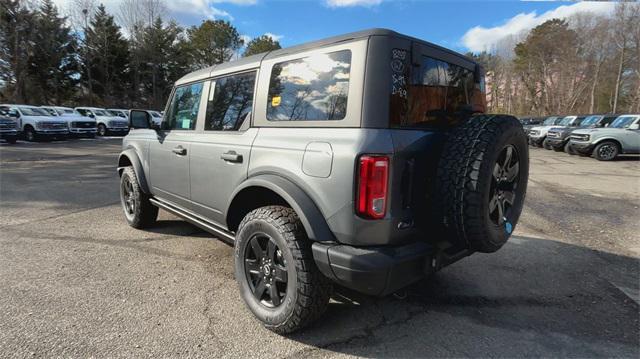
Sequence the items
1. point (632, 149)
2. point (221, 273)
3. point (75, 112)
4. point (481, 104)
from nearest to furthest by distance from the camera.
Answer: point (481, 104) → point (221, 273) → point (632, 149) → point (75, 112)

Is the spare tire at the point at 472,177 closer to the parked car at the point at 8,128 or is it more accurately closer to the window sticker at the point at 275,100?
the window sticker at the point at 275,100

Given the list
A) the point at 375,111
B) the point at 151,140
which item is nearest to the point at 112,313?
the point at 151,140

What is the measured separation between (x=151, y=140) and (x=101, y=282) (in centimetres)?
174

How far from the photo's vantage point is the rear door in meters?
2.90

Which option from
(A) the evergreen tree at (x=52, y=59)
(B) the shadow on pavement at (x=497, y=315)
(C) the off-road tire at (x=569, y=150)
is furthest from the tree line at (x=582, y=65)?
(A) the evergreen tree at (x=52, y=59)

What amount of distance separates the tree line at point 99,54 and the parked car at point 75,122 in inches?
613

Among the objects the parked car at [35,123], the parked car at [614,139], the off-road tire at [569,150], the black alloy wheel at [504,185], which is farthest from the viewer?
the parked car at [35,123]

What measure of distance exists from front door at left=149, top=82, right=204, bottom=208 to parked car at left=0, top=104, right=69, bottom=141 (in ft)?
57.6

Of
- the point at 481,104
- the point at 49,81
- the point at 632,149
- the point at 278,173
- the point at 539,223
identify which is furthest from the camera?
the point at 49,81

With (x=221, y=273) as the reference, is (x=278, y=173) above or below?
above

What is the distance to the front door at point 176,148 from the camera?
3594 mm

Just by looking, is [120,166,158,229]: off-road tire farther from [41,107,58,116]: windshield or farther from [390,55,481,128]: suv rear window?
[41,107,58,116]: windshield

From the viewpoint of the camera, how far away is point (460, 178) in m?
2.16

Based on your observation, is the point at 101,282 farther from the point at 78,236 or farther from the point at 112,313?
the point at 78,236
